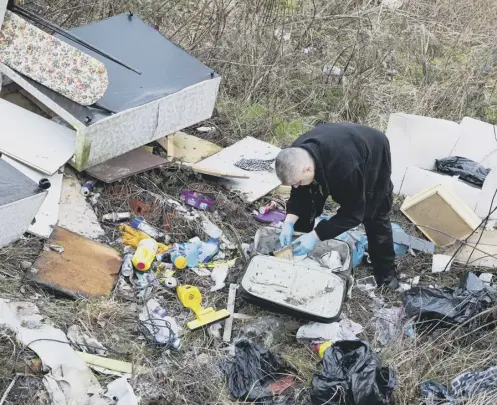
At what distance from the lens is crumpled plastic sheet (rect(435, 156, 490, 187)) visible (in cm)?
537

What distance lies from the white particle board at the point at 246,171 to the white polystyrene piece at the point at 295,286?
1.00 metres

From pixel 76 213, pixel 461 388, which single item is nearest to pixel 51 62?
pixel 76 213

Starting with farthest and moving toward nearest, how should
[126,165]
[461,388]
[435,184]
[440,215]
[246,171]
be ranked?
[246,171] → [435,184] → [440,215] → [126,165] → [461,388]

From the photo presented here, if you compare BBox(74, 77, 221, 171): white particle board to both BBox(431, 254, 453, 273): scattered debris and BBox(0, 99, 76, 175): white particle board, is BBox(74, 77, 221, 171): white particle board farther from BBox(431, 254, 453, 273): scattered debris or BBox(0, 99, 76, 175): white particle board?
BBox(431, 254, 453, 273): scattered debris

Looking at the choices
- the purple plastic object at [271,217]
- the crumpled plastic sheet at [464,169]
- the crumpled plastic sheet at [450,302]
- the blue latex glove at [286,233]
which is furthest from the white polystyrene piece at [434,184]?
the blue latex glove at [286,233]

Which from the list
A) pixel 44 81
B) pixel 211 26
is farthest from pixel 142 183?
pixel 211 26

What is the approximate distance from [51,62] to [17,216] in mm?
1242

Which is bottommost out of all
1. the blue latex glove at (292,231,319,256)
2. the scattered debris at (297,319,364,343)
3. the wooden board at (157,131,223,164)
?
the scattered debris at (297,319,364,343)

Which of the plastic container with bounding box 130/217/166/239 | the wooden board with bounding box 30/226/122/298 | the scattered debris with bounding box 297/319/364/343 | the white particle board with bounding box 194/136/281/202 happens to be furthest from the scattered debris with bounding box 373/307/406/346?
the wooden board with bounding box 30/226/122/298

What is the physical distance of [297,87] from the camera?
6.43m

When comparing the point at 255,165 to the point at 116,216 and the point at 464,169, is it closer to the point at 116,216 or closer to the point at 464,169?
the point at 116,216

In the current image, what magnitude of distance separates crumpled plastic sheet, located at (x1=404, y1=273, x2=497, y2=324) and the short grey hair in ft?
4.26

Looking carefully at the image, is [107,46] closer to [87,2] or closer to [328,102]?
[87,2]

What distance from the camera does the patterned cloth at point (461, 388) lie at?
3.32m
